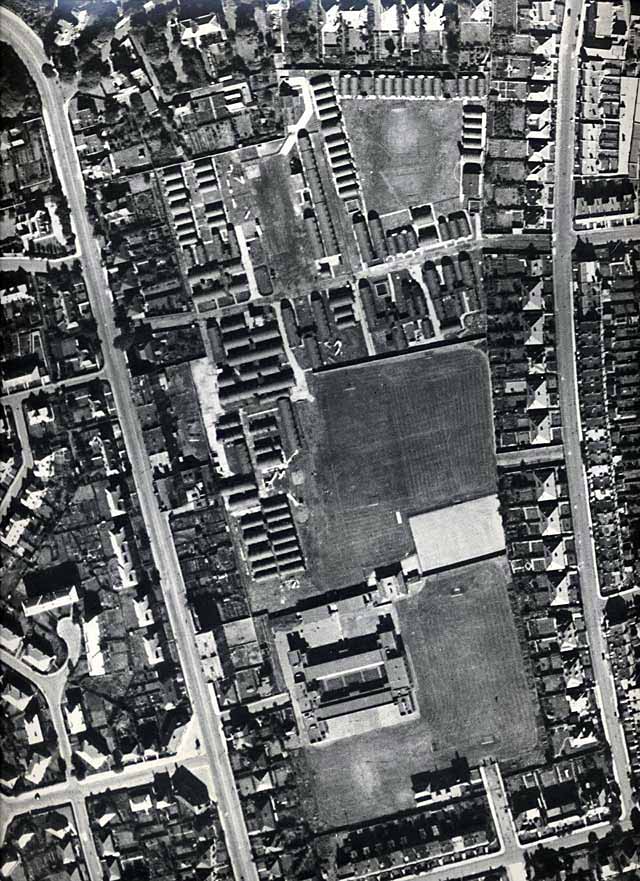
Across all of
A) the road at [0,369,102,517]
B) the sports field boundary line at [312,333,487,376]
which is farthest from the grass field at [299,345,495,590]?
the road at [0,369,102,517]

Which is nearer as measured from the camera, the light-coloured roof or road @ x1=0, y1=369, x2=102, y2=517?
the light-coloured roof

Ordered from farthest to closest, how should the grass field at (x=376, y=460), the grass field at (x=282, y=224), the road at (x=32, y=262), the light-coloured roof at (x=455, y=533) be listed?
the road at (x=32, y=262) < the grass field at (x=282, y=224) < the grass field at (x=376, y=460) < the light-coloured roof at (x=455, y=533)

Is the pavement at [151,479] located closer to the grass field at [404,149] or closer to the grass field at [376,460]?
the grass field at [404,149]

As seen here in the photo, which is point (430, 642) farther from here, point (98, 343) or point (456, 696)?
point (98, 343)

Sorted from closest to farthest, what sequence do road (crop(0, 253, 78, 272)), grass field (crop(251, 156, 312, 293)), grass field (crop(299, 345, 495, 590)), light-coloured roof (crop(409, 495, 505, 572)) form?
light-coloured roof (crop(409, 495, 505, 572)) → grass field (crop(299, 345, 495, 590)) → grass field (crop(251, 156, 312, 293)) → road (crop(0, 253, 78, 272))

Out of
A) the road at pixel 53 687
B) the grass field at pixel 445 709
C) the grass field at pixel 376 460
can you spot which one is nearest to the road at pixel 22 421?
the road at pixel 53 687

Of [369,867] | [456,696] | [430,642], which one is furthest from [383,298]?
[369,867]

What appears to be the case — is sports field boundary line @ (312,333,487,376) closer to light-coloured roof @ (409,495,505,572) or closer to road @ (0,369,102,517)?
light-coloured roof @ (409,495,505,572)
